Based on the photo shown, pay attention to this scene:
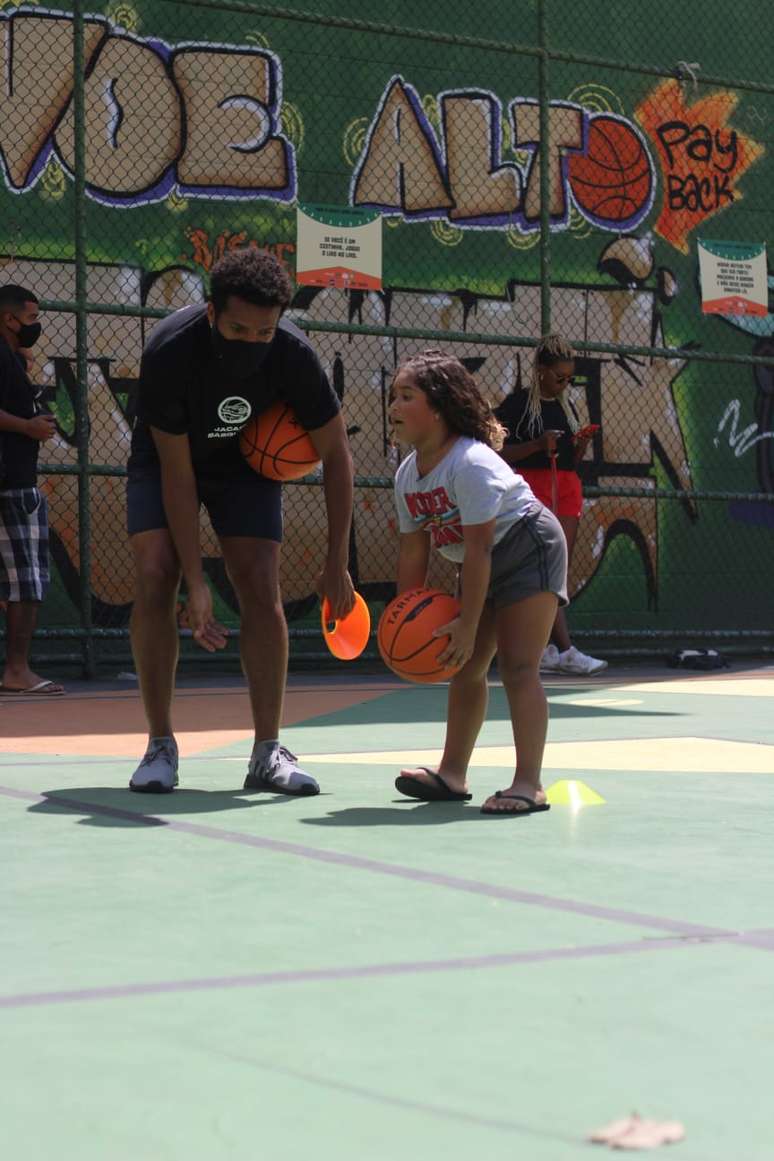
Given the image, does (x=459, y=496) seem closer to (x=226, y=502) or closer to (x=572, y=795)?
(x=226, y=502)

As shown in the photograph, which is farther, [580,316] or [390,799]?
[580,316]

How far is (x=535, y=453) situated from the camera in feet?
37.0

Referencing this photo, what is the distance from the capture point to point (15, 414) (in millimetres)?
9617

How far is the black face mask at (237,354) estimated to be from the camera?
18.1 feet

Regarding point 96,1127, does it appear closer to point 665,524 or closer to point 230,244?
point 230,244

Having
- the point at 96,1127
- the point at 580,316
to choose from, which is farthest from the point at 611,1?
the point at 96,1127

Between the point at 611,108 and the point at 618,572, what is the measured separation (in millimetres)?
3431

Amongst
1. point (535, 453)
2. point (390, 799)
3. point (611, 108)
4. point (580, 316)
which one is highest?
point (611, 108)

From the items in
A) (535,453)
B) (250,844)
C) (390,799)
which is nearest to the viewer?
(250,844)

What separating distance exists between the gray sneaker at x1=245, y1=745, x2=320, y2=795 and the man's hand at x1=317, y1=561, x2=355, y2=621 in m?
0.47

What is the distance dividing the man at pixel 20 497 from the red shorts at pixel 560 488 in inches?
120

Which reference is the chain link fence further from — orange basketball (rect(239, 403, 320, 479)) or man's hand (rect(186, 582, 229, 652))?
man's hand (rect(186, 582, 229, 652))

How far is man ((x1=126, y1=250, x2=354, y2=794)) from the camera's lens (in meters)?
5.53

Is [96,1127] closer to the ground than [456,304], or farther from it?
closer to the ground
